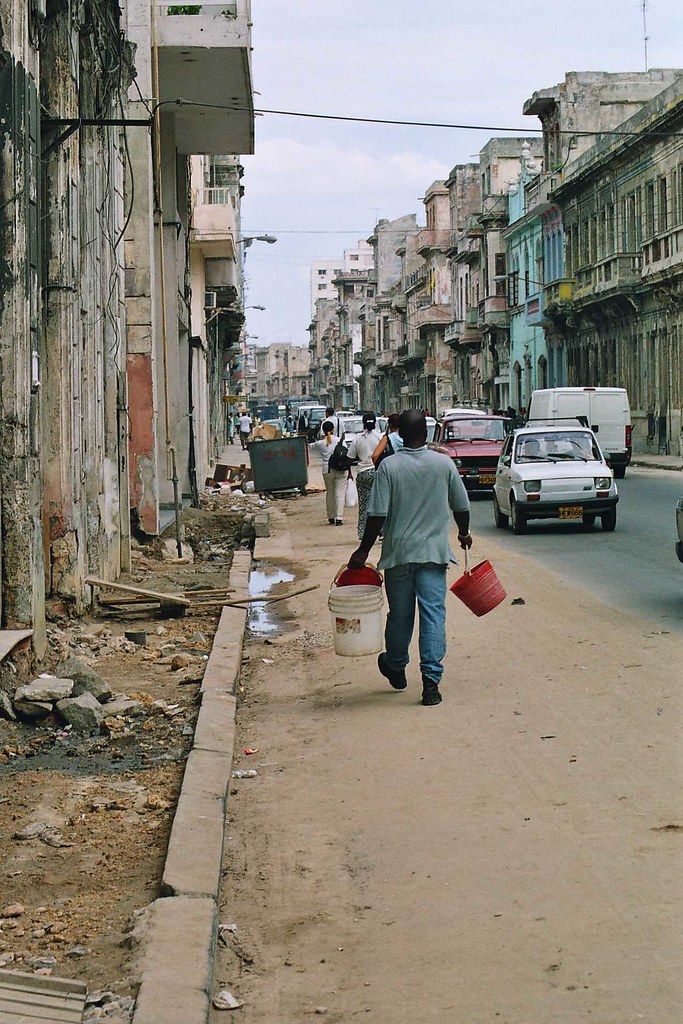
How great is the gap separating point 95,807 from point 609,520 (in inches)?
556

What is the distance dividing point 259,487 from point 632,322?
21423 millimetres

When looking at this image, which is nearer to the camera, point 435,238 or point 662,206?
point 662,206

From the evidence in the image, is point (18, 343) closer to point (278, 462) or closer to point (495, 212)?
point (278, 462)

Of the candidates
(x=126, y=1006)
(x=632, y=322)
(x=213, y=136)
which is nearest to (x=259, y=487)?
(x=213, y=136)

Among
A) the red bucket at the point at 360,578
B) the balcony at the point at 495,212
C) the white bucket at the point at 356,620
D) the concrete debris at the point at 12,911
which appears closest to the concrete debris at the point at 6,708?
the white bucket at the point at 356,620

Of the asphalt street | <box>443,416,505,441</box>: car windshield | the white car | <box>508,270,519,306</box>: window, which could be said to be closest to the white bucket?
the asphalt street

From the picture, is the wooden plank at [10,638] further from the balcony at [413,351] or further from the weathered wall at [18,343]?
the balcony at [413,351]

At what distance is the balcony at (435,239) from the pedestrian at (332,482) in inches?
2627

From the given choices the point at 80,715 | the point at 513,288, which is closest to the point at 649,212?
the point at 513,288

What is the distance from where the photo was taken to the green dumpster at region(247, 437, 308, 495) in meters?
31.0

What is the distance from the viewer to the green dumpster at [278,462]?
1219 inches

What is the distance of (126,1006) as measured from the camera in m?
4.26

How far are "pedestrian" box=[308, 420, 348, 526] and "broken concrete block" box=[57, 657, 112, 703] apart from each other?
1274 centimetres

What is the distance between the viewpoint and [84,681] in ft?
29.1
